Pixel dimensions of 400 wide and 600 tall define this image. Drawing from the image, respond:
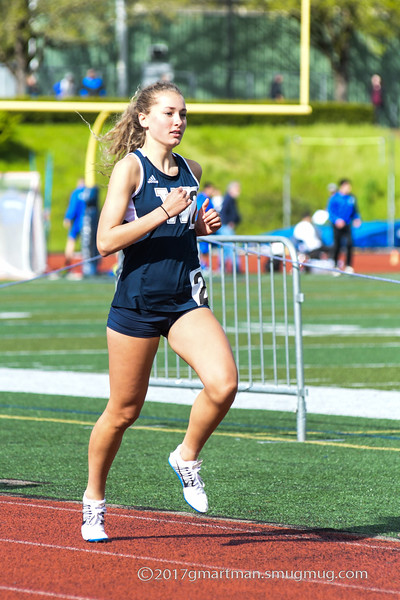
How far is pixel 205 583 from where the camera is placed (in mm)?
4516

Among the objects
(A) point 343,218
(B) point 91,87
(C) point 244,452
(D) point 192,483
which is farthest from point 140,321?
(B) point 91,87

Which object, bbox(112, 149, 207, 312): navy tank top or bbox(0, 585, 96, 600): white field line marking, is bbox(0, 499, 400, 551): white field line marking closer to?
bbox(112, 149, 207, 312): navy tank top

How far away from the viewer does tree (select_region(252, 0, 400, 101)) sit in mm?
46719

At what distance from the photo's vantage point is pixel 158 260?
16.4ft

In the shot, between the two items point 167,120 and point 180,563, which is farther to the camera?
point 167,120

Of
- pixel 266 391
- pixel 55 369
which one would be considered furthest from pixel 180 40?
pixel 266 391

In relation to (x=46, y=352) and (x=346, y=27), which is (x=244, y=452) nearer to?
(x=46, y=352)

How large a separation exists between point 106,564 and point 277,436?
363cm

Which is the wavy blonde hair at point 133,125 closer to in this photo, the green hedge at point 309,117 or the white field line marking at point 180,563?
the white field line marking at point 180,563

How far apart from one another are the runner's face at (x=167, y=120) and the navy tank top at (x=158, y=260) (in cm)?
12

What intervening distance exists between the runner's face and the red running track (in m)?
1.72

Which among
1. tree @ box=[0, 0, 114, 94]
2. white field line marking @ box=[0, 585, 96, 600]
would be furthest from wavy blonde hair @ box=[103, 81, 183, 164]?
tree @ box=[0, 0, 114, 94]

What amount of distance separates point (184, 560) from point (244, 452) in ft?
9.27

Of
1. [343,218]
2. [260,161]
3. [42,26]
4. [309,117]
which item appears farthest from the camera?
[309,117]
